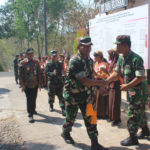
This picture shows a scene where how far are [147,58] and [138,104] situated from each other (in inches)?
69.9

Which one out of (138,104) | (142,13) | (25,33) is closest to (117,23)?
(142,13)

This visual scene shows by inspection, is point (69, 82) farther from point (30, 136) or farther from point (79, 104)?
point (30, 136)

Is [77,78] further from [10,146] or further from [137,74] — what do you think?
[10,146]

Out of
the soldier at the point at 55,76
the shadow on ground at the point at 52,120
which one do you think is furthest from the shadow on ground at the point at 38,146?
the soldier at the point at 55,76

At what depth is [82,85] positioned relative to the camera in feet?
11.2

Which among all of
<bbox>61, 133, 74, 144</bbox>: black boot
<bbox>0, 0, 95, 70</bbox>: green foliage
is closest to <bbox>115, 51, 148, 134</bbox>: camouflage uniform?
<bbox>61, 133, 74, 144</bbox>: black boot

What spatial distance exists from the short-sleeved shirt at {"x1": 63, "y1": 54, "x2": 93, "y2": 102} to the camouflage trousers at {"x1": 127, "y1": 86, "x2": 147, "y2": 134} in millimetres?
747

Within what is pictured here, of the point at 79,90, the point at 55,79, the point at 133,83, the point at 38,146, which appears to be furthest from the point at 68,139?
the point at 55,79

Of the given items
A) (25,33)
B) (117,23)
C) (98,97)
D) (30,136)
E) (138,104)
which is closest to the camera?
(138,104)

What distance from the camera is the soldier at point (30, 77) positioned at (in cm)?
525

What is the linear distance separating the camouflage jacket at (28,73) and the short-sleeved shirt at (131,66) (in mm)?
2619

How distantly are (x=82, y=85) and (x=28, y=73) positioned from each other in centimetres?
237

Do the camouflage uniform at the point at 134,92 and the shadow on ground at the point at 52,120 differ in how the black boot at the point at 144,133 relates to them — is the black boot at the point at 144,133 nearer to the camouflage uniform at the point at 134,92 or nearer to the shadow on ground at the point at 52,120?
the camouflage uniform at the point at 134,92

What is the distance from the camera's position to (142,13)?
485cm
